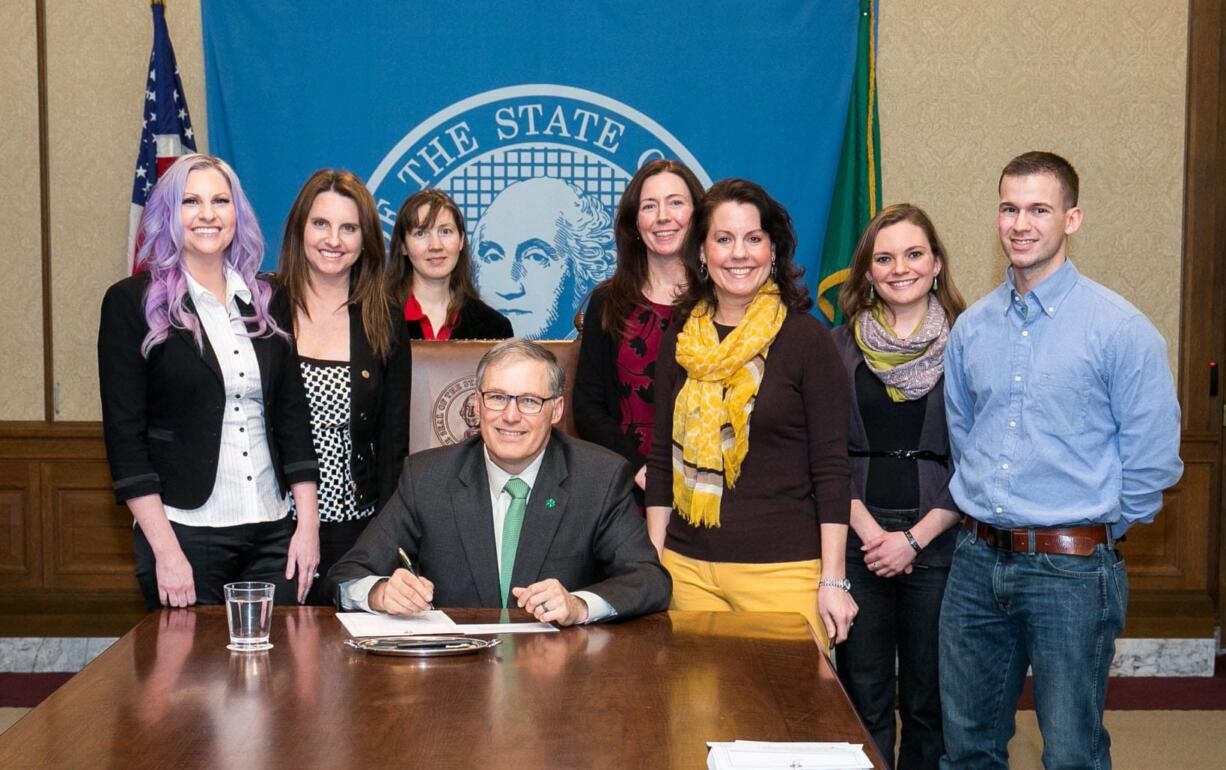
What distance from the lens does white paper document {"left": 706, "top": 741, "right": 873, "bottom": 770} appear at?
160 centimetres

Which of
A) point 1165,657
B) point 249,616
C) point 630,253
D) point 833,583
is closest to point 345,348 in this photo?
point 630,253

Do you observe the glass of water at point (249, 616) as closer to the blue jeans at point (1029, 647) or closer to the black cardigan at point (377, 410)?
the black cardigan at point (377, 410)

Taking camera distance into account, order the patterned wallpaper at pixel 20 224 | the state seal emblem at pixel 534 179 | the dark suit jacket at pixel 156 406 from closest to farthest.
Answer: the dark suit jacket at pixel 156 406 < the state seal emblem at pixel 534 179 < the patterned wallpaper at pixel 20 224

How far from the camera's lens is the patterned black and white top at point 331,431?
10.2 ft

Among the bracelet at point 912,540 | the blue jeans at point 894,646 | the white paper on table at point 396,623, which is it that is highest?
the bracelet at point 912,540

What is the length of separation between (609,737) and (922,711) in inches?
67.4

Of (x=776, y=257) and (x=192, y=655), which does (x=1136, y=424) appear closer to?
(x=776, y=257)

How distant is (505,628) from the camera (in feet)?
7.61

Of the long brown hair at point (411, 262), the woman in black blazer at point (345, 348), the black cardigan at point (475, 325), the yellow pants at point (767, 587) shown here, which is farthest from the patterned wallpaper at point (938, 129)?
the yellow pants at point (767, 587)

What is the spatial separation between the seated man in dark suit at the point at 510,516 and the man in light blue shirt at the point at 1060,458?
2.54ft

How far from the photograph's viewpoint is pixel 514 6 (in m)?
4.86

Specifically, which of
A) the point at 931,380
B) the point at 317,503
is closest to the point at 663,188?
the point at 931,380

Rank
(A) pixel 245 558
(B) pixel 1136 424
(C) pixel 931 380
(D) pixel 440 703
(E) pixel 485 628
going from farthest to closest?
(C) pixel 931 380 → (A) pixel 245 558 → (B) pixel 1136 424 → (E) pixel 485 628 → (D) pixel 440 703

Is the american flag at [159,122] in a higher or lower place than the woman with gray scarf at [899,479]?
higher
